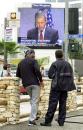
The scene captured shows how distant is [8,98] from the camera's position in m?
13.2

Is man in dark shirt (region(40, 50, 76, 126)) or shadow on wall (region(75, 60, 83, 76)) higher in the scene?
man in dark shirt (region(40, 50, 76, 126))

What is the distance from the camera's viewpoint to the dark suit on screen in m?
75.0

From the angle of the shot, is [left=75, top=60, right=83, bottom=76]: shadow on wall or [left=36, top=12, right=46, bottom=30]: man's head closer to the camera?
[left=36, top=12, right=46, bottom=30]: man's head

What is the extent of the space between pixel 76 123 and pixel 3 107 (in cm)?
219

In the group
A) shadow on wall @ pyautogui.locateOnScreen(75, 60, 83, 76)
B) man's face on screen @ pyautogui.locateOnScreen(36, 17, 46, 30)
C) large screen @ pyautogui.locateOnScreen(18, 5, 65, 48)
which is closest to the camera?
large screen @ pyautogui.locateOnScreen(18, 5, 65, 48)

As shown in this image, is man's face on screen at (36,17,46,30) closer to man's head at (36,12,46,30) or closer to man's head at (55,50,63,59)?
man's head at (36,12,46,30)

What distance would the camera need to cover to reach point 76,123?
47.0 ft

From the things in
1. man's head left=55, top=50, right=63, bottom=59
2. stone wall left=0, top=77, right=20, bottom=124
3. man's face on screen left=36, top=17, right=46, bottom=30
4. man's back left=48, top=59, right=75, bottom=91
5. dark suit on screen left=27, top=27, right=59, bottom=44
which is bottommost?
dark suit on screen left=27, top=27, right=59, bottom=44

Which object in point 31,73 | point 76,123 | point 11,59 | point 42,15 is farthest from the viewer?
point 42,15

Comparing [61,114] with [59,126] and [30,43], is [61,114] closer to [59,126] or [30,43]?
[59,126]

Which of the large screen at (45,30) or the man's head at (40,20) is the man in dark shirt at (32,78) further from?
the man's head at (40,20)

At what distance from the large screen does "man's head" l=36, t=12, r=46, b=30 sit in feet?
1.20

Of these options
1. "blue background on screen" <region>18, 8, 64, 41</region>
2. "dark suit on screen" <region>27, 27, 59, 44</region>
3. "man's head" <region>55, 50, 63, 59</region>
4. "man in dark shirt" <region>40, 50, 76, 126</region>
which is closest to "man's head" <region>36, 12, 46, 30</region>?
"blue background on screen" <region>18, 8, 64, 41</region>

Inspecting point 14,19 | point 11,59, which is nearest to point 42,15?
point 11,59
